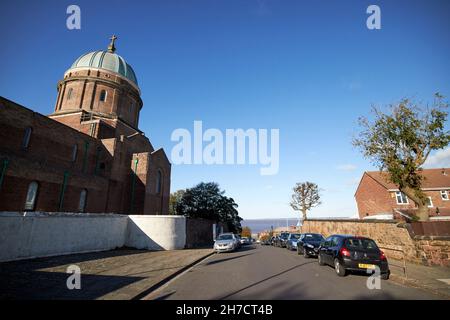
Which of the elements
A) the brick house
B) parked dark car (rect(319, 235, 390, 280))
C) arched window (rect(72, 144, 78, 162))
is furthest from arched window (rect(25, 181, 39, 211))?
the brick house

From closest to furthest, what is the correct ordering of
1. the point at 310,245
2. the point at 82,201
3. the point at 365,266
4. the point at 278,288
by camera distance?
the point at 278,288 < the point at 365,266 < the point at 310,245 < the point at 82,201

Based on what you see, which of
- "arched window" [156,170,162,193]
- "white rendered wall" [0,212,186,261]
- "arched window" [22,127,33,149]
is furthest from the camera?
"arched window" [156,170,162,193]

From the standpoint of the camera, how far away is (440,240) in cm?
1159

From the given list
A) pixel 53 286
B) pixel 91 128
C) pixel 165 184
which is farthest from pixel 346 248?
pixel 91 128

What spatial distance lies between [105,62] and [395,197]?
143 feet

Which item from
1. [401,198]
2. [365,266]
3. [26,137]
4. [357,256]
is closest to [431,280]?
[365,266]

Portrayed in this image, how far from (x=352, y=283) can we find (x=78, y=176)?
2144 centimetres

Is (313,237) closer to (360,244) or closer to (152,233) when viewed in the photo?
(360,244)

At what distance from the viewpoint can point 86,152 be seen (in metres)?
24.3

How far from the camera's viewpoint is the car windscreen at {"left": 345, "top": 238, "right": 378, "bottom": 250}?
29.4ft

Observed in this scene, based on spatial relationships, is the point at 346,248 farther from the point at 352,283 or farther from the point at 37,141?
the point at 37,141

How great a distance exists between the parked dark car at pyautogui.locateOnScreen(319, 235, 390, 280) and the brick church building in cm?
1972

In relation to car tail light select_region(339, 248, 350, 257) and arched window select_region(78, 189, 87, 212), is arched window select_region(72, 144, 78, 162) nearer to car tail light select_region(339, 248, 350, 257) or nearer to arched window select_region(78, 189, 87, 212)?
arched window select_region(78, 189, 87, 212)

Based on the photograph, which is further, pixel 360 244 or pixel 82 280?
pixel 360 244
